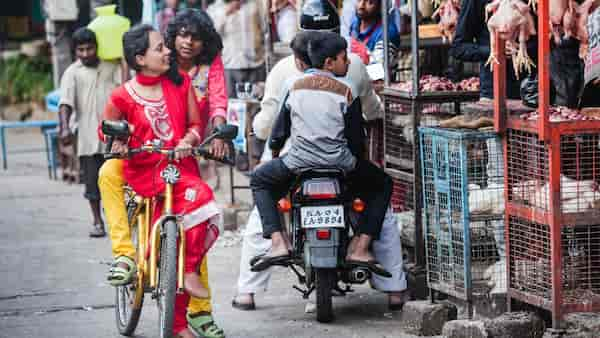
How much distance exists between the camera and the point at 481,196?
270 inches

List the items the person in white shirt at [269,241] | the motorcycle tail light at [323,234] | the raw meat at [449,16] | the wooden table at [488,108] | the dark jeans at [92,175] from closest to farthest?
the wooden table at [488,108], the motorcycle tail light at [323,234], the person in white shirt at [269,241], the raw meat at [449,16], the dark jeans at [92,175]

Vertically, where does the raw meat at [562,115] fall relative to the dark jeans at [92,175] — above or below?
above

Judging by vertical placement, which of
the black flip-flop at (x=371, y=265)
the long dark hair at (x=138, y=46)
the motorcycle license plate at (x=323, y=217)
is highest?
the long dark hair at (x=138, y=46)

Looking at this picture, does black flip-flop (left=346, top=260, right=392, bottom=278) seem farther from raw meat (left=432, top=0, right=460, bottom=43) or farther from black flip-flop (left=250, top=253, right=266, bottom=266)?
raw meat (left=432, top=0, right=460, bottom=43)

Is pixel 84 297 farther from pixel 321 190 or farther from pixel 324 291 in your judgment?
pixel 321 190

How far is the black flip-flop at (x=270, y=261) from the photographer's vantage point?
7.17 m

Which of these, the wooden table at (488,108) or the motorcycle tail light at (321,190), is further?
the motorcycle tail light at (321,190)

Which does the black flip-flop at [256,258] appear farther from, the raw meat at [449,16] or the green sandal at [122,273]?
the raw meat at [449,16]

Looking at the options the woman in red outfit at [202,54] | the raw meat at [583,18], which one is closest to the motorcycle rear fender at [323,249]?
the woman in red outfit at [202,54]

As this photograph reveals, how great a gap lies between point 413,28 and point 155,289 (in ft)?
7.73

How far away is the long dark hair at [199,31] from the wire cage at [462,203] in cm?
144

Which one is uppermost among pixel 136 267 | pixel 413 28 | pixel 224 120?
pixel 413 28

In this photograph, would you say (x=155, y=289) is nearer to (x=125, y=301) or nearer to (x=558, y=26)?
(x=125, y=301)

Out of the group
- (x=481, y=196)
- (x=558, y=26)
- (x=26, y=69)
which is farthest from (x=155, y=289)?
(x=26, y=69)
